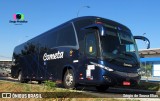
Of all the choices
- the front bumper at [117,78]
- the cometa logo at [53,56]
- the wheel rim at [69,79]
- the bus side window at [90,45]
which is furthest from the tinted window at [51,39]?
the front bumper at [117,78]

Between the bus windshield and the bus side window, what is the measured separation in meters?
0.42

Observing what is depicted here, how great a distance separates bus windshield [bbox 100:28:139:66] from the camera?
1379 cm

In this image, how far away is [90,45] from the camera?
14.3 metres

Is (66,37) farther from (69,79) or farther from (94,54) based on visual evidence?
Answer: (94,54)

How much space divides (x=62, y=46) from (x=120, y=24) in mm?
3332

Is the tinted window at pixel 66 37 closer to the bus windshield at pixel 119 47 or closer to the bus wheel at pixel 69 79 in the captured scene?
the bus wheel at pixel 69 79

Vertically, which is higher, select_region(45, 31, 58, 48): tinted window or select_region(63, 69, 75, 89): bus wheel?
select_region(45, 31, 58, 48): tinted window

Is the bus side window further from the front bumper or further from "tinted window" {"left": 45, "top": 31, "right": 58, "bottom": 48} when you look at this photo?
"tinted window" {"left": 45, "top": 31, "right": 58, "bottom": 48}

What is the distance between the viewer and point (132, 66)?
14.4 meters

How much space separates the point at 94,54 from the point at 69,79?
2.39 metres

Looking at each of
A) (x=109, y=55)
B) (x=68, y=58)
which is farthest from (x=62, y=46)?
(x=109, y=55)

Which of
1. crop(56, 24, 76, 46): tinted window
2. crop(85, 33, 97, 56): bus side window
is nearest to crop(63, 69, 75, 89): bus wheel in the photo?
crop(56, 24, 76, 46): tinted window

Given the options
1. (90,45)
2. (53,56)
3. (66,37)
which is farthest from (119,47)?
(53,56)

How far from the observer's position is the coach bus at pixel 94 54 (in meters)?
13.7
